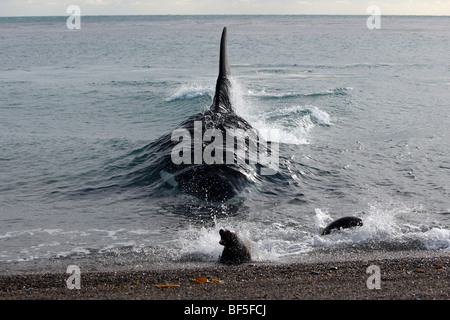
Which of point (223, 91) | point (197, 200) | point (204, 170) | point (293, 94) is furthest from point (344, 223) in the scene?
point (293, 94)

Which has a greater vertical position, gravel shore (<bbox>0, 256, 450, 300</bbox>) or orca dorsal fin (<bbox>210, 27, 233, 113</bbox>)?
orca dorsal fin (<bbox>210, 27, 233, 113</bbox>)

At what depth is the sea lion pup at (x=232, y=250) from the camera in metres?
6.81

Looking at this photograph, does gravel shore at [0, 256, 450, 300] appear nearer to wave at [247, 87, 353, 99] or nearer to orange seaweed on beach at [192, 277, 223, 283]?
orange seaweed on beach at [192, 277, 223, 283]

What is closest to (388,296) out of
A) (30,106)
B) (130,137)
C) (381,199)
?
(381,199)

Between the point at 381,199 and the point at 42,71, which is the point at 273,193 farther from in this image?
the point at 42,71

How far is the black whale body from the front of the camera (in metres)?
9.13

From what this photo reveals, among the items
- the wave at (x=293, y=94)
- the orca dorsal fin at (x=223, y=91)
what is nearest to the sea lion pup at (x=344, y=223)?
the orca dorsal fin at (x=223, y=91)

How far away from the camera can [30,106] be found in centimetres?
1950

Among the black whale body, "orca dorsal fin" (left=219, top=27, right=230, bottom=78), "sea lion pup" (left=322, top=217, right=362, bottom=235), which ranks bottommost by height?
"sea lion pup" (left=322, top=217, right=362, bottom=235)

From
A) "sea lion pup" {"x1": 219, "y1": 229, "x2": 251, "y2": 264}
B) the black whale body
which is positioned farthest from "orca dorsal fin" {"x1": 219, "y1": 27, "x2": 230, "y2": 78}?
"sea lion pup" {"x1": 219, "y1": 229, "x2": 251, "y2": 264}

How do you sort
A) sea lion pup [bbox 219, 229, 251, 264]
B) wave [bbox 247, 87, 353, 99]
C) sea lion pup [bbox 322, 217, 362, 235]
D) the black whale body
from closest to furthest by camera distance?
sea lion pup [bbox 219, 229, 251, 264]
sea lion pup [bbox 322, 217, 362, 235]
the black whale body
wave [bbox 247, 87, 353, 99]

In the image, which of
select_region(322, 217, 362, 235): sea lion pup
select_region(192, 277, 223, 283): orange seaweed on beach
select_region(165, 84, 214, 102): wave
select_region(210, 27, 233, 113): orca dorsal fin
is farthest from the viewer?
select_region(165, 84, 214, 102): wave

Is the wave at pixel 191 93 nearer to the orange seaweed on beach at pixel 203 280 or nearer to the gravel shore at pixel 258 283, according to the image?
the gravel shore at pixel 258 283

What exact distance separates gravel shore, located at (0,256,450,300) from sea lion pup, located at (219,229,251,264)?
0.19 m
